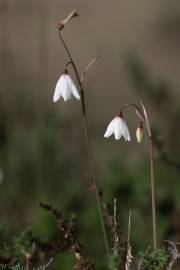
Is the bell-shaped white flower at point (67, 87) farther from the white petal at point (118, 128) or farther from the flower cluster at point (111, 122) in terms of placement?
the white petal at point (118, 128)

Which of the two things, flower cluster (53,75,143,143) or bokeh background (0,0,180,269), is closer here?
flower cluster (53,75,143,143)

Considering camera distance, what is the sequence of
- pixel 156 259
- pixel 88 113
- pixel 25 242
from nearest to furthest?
pixel 156 259, pixel 25 242, pixel 88 113

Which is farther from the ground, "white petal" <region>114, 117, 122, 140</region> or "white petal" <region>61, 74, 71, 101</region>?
"white petal" <region>61, 74, 71, 101</region>

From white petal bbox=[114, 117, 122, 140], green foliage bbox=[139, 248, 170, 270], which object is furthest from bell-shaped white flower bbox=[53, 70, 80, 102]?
green foliage bbox=[139, 248, 170, 270]

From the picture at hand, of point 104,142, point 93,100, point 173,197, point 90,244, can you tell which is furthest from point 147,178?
point 93,100

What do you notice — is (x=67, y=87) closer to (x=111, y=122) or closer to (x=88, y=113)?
(x=111, y=122)

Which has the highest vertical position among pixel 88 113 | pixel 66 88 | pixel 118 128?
pixel 88 113

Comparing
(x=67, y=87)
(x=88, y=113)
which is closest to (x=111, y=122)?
(x=67, y=87)

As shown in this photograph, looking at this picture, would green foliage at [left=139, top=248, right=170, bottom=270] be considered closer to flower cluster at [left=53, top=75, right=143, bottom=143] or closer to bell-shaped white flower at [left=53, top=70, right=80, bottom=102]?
flower cluster at [left=53, top=75, right=143, bottom=143]

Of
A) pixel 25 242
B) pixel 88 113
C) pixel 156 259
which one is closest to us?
pixel 156 259

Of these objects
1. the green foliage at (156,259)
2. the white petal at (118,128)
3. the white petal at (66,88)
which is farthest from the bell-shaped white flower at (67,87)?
the green foliage at (156,259)
